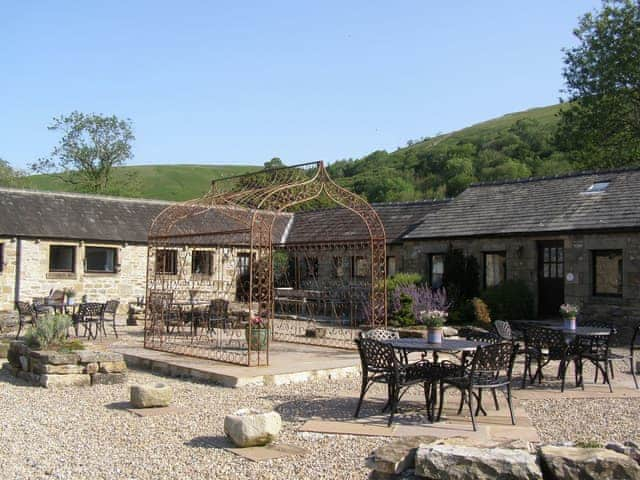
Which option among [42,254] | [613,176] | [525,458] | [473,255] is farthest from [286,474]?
[42,254]

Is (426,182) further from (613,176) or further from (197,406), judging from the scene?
(197,406)

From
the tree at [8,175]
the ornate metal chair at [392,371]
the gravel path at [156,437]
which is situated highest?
the tree at [8,175]

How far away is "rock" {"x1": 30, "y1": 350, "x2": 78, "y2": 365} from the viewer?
946 centimetres

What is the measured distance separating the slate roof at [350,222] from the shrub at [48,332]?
10.2 metres

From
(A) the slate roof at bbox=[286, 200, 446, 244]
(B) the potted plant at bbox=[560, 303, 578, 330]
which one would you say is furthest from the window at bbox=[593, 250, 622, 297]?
(A) the slate roof at bbox=[286, 200, 446, 244]

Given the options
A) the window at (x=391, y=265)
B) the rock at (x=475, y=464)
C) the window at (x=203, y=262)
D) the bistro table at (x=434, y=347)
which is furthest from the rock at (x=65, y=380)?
the window at (x=203, y=262)

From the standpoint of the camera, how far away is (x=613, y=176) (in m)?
17.2

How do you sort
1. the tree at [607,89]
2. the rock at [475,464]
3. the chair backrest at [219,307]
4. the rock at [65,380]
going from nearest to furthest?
1. the rock at [475,464]
2. the rock at [65,380]
3. the chair backrest at [219,307]
4. the tree at [607,89]

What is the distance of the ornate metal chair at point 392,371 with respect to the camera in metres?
7.00

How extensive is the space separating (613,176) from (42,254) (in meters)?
16.3

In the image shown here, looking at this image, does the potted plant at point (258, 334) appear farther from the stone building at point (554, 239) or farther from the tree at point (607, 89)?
the tree at point (607, 89)

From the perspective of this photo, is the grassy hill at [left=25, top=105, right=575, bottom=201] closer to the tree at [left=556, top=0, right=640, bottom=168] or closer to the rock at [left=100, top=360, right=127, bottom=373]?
the tree at [left=556, top=0, right=640, bottom=168]

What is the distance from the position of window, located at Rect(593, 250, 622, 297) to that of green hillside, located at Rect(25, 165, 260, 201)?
1926 inches

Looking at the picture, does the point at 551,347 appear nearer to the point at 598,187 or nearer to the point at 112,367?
the point at 112,367
